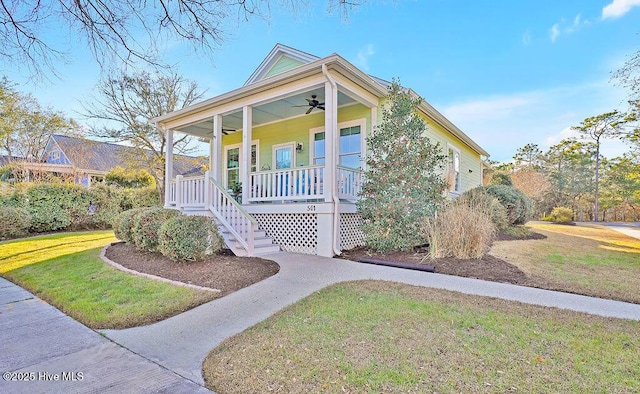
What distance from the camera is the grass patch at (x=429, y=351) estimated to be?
2.35 metres

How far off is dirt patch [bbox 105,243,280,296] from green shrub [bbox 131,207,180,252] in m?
0.31

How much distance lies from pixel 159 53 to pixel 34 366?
3.22 meters

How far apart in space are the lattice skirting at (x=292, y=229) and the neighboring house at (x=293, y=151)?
0.02m

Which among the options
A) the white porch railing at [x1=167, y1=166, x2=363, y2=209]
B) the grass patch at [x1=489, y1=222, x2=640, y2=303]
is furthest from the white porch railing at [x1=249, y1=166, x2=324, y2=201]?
the grass patch at [x1=489, y1=222, x2=640, y2=303]

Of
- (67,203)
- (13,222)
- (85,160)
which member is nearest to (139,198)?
(67,203)

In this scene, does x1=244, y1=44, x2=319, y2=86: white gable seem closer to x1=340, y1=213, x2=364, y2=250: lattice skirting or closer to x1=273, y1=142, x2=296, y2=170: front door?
x1=273, y1=142, x2=296, y2=170: front door

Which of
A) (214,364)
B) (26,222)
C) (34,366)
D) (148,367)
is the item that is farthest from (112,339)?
(26,222)

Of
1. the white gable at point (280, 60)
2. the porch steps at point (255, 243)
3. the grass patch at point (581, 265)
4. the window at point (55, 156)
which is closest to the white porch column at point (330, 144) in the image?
the porch steps at point (255, 243)

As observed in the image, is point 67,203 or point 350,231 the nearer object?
point 350,231

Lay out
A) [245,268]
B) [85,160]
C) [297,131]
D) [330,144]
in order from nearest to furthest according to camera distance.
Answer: [245,268] → [330,144] → [297,131] → [85,160]

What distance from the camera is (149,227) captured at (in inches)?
258

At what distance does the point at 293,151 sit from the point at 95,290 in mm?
6860

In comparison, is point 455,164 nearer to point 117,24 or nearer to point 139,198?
point 117,24

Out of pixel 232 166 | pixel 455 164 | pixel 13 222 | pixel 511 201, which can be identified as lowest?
pixel 13 222
